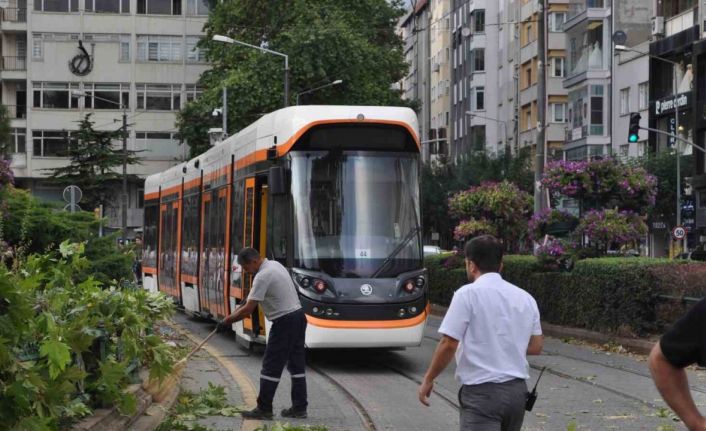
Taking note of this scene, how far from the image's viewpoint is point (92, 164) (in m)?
67.1

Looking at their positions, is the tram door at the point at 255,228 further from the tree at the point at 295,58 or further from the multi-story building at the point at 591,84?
the multi-story building at the point at 591,84

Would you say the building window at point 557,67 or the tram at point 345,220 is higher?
the building window at point 557,67

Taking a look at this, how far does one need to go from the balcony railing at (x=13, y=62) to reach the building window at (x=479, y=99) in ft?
104

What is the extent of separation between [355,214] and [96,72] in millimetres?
59732

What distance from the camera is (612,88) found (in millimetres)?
64875

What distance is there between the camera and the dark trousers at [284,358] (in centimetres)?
1119

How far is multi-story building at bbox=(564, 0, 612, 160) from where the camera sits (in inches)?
2552

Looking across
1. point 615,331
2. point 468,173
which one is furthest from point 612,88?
point 615,331

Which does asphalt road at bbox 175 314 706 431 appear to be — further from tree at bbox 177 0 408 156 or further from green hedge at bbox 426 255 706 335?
tree at bbox 177 0 408 156

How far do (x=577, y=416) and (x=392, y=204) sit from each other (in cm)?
501

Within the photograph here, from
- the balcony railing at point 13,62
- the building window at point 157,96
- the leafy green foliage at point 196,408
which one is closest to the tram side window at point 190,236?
the leafy green foliage at point 196,408

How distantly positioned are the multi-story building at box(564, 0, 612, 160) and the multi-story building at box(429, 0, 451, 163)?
29610mm

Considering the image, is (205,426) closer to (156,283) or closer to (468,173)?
(156,283)

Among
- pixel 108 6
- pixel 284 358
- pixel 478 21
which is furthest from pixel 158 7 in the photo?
pixel 284 358
